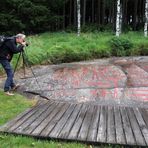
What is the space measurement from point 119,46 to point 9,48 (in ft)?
28.4

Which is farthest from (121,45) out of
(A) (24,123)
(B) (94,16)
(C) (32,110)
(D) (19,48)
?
(B) (94,16)

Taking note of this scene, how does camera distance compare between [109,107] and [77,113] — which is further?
[109,107]

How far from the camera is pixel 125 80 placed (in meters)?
10.1

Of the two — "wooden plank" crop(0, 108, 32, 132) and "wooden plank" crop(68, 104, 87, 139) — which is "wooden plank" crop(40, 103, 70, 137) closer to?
"wooden plank" crop(68, 104, 87, 139)

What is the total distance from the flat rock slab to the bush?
278cm

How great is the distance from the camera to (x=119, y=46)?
16.0m

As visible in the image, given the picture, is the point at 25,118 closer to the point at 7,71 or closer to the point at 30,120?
the point at 30,120

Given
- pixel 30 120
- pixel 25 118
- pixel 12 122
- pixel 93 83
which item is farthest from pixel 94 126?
pixel 93 83

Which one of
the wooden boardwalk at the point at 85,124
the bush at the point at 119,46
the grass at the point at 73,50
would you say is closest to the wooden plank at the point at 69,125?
the wooden boardwalk at the point at 85,124

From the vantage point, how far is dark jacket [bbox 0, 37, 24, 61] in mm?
8312

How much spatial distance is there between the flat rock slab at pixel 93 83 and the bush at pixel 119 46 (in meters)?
2.78

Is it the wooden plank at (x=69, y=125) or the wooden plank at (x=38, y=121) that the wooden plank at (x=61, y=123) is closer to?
the wooden plank at (x=69, y=125)

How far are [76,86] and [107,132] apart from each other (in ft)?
13.9

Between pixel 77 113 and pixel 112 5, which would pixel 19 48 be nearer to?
pixel 77 113
